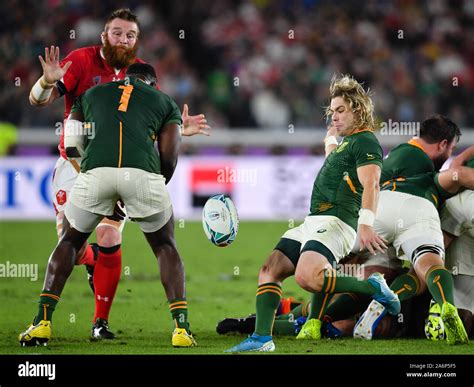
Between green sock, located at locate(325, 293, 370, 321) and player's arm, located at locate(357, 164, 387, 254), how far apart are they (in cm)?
76

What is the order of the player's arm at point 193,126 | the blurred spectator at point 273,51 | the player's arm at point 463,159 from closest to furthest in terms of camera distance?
the player's arm at point 193,126
the player's arm at point 463,159
the blurred spectator at point 273,51

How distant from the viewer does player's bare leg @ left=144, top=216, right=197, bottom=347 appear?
6.96 metres

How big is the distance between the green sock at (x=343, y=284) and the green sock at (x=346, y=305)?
0.50 meters

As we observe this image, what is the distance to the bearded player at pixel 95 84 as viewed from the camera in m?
7.63

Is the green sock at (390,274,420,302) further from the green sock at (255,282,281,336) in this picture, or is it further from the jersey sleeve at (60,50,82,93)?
the jersey sleeve at (60,50,82,93)

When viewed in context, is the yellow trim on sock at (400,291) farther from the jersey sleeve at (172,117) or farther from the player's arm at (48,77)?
the player's arm at (48,77)

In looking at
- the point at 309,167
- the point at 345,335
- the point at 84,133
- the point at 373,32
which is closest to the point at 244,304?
the point at 345,335

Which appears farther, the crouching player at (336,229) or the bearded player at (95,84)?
the bearded player at (95,84)

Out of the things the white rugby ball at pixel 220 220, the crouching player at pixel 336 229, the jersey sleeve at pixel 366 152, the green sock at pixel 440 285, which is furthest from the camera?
the white rugby ball at pixel 220 220

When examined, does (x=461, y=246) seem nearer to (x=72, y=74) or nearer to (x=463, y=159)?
(x=463, y=159)

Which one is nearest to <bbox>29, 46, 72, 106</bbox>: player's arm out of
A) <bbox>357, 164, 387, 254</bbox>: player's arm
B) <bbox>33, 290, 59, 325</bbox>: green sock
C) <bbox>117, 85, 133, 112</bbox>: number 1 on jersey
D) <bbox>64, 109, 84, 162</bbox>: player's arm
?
<bbox>64, 109, 84, 162</bbox>: player's arm

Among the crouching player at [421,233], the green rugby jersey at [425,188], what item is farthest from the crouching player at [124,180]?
the green rugby jersey at [425,188]
